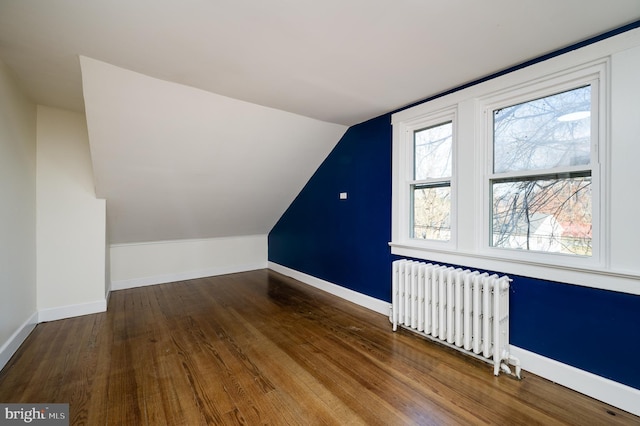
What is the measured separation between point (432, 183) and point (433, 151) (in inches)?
13.5

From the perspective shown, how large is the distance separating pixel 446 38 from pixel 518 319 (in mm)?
2146

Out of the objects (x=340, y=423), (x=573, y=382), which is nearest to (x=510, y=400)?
(x=573, y=382)

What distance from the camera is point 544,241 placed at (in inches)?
83.1

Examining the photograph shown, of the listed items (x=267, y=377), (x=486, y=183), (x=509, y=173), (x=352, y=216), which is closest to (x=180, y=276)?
(x=352, y=216)

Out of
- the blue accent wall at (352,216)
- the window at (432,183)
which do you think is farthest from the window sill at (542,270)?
the blue accent wall at (352,216)

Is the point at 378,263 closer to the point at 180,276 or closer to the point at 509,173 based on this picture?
the point at 509,173

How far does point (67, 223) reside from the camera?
10.3 ft

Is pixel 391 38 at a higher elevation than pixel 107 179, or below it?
higher

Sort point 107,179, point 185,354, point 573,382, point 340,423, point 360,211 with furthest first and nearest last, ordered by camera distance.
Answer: point 360,211
point 107,179
point 185,354
point 573,382
point 340,423

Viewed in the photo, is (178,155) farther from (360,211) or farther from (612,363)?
(612,363)

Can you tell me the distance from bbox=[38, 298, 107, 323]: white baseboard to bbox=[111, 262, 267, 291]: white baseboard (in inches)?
39.9

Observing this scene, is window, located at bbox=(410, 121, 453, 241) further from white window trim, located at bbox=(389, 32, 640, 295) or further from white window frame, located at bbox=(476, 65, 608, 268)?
white window frame, located at bbox=(476, 65, 608, 268)

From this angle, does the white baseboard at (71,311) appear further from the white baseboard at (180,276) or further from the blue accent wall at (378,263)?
the blue accent wall at (378,263)

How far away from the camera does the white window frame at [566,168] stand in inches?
70.7
